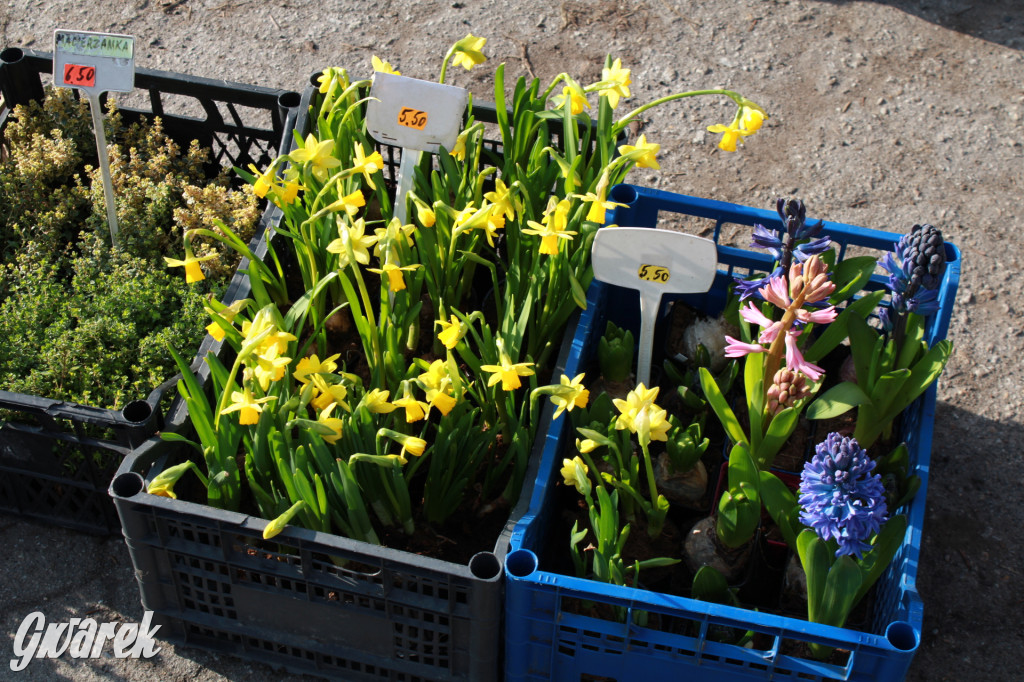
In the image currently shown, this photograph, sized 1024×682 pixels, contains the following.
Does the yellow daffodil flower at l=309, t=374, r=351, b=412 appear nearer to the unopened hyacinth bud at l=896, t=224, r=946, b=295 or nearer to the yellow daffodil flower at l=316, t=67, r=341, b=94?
the yellow daffodil flower at l=316, t=67, r=341, b=94

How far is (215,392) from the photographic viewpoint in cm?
193

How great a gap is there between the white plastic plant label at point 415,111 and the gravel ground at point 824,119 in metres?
1.18

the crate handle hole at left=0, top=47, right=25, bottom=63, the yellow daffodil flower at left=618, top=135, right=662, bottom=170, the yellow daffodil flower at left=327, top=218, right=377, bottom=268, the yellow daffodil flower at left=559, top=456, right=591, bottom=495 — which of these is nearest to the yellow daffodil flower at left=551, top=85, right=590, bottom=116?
the yellow daffodil flower at left=618, top=135, right=662, bottom=170

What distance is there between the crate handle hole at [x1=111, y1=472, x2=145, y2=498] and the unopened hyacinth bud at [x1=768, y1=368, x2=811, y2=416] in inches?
46.8

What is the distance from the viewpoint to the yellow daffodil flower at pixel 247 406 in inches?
63.9

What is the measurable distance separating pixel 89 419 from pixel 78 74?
86 cm

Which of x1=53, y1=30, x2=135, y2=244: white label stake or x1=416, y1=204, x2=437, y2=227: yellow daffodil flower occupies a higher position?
x1=53, y1=30, x2=135, y2=244: white label stake

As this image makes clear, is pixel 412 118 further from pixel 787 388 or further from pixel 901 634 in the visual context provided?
pixel 901 634

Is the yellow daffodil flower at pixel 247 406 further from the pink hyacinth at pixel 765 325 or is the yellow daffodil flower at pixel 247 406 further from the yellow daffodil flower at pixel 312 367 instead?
the pink hyacinth at pixel 765 325

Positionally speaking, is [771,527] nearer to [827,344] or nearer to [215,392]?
[827,344]

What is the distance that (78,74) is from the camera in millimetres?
2219

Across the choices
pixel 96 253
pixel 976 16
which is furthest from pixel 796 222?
pixel 976 16

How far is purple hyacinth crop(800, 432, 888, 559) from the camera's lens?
5.04 ft

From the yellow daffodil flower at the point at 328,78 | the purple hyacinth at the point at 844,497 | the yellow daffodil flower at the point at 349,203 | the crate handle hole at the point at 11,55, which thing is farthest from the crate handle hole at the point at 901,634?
the crate handle hole at the point at 11,55
